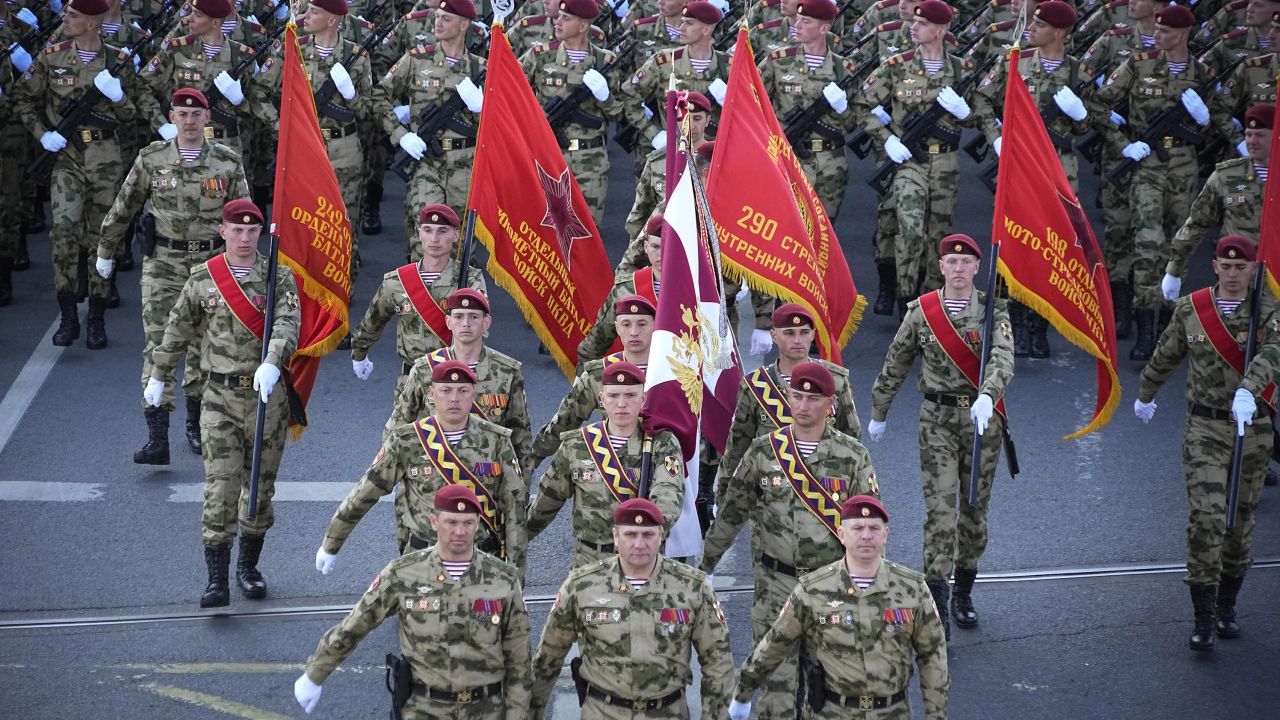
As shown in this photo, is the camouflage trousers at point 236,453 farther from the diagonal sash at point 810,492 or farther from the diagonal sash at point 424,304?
the diagonal sash at point 810,492

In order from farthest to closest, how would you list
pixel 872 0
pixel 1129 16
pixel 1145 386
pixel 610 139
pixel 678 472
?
pixel 610 139
pixel 872 0
pixel 1129 16
pixel 1145 386
pixel 678 472

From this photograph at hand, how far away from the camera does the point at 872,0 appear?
715 inches

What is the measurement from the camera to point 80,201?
45.0ft

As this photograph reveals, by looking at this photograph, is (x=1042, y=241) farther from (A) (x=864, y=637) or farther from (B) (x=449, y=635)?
(B) (x=449, y=635)

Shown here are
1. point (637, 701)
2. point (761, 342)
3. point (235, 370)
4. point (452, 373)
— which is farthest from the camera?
point (761, 342)

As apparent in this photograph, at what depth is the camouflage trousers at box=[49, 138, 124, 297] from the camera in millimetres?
13516

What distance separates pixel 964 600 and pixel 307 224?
4375 millimetres

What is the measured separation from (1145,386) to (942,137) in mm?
3920

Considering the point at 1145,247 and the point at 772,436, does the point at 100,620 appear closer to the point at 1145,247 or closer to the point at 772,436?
the point at 772,436

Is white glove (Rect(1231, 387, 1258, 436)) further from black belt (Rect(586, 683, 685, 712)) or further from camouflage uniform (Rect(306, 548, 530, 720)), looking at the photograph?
camouflage uniform (Rect(306, 548, 530, 720))

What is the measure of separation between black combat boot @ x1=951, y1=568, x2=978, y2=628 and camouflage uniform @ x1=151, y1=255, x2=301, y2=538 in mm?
3850

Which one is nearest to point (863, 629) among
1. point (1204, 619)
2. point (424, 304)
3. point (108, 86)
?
point (1204, 619)

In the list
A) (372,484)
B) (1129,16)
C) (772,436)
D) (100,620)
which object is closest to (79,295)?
(100,620)

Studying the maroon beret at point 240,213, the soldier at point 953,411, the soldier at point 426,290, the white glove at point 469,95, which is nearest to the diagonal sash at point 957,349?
the soldier at point 953,411
